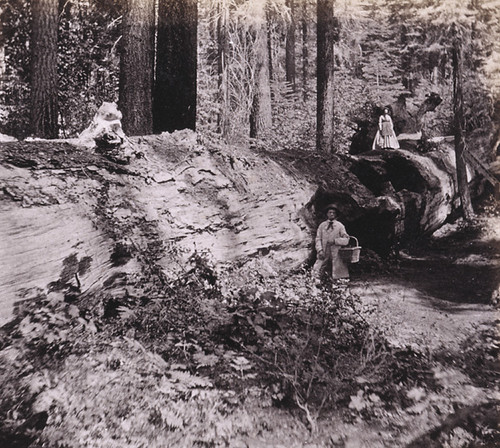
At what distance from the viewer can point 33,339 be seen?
258 centimetres

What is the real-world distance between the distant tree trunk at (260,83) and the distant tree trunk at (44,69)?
6.46ft

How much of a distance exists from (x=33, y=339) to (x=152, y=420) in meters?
0.97

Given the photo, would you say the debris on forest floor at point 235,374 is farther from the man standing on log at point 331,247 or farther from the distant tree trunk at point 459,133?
the distant tree trunk at point 459,133

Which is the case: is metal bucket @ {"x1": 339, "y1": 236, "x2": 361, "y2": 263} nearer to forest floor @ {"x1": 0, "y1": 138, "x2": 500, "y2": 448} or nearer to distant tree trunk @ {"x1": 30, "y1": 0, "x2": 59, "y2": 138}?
forest floor @ {"x1": 0, "y1": 138, "x2": 500, "y2": 448}

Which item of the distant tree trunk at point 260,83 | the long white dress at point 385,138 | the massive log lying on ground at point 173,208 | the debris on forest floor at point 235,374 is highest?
the distant tree trunk at point 260,83

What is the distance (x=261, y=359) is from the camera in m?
2.91

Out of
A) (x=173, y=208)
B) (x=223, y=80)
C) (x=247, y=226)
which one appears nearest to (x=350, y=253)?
(x=247, y=226)

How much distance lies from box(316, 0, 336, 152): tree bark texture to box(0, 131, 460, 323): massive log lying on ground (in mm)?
253

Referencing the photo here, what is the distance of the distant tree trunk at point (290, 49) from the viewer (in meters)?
3.57

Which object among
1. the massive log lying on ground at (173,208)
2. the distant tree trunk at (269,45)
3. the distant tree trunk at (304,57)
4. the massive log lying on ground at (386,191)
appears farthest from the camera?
the massive log lying on ground at (386,191)

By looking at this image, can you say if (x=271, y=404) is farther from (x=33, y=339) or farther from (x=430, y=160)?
(x=430, y=160)

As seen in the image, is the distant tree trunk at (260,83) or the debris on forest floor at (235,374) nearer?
the debris on forest floor at (235,374)

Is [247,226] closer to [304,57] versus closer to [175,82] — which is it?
[175,82]

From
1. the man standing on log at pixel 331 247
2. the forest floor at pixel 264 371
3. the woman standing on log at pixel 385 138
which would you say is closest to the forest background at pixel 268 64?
the woman standing on log at pixel 385 138
